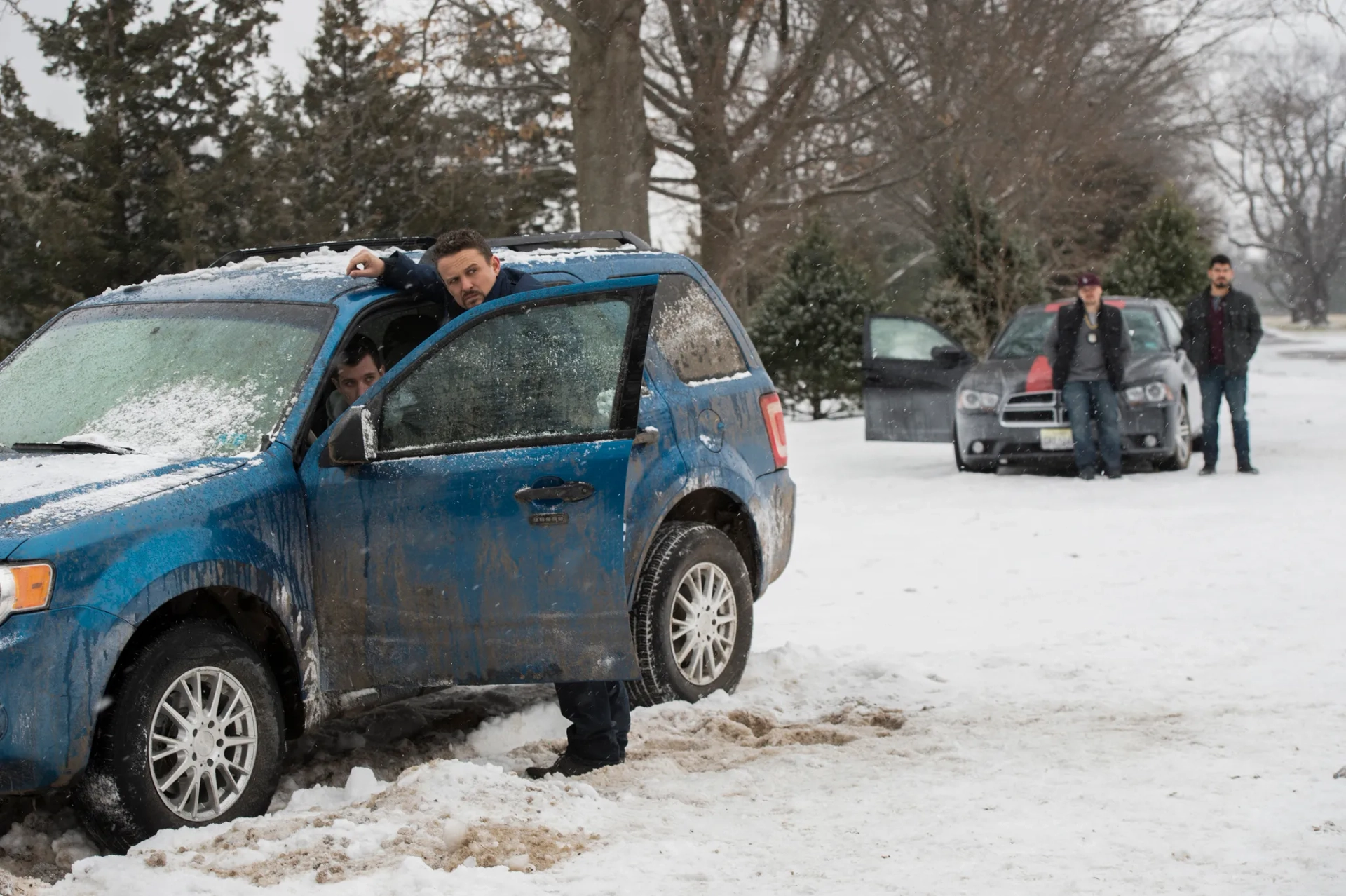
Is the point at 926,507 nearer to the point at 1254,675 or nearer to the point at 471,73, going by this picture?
the point at 1254,675

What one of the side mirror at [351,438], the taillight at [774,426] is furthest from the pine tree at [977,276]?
the side mirror at [351,438]

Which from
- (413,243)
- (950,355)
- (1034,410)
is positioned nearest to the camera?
(413,243)

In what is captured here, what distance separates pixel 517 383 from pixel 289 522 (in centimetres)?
86

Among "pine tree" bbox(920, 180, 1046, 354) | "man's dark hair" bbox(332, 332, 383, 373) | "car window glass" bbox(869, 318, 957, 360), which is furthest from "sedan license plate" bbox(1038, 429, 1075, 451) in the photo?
"pine tree" bbox(920, 180, 1046, 354)

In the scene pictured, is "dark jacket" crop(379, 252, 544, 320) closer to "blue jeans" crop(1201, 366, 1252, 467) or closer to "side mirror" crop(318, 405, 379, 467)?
"side mirror" crop(318, 405, 379, 467)

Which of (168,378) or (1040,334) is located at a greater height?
(1040,334)

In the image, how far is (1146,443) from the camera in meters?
14.2

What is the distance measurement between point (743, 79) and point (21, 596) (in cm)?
1816

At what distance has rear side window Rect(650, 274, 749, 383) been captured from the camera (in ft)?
21.2

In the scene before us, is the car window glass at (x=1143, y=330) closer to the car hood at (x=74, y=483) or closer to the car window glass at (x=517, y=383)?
the car window glass at (x=517, y=383)

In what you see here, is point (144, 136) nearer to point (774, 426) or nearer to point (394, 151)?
point (394, 151)

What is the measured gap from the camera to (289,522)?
495 cm

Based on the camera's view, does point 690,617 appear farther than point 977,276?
No

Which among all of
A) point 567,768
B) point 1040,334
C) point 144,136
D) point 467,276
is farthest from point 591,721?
point 144,136
